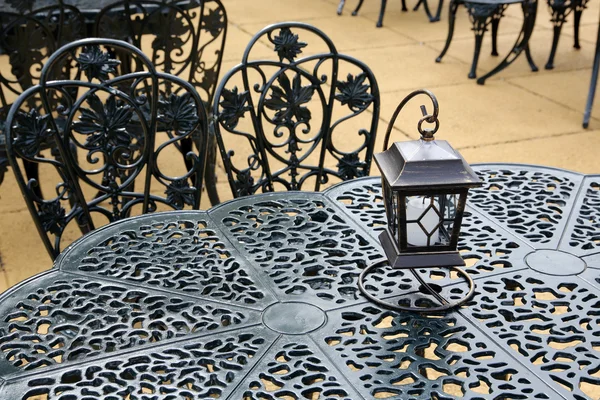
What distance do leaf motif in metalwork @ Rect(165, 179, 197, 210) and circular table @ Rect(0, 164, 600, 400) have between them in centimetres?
32

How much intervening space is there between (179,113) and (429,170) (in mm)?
1306

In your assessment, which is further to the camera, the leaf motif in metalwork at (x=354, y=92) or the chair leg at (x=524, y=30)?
the chair leg at (x=524, y=30)

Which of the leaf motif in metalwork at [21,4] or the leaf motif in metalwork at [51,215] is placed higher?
the leaf motif in metalwork at [21,4]

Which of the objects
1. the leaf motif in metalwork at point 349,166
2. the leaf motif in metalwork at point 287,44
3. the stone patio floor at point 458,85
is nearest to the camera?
the leaf motif in metalwork at point 287,44

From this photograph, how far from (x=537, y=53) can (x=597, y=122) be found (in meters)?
1.94

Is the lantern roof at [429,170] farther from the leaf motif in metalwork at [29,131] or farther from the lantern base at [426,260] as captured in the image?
the leaf motif in metalwork at [29,131]

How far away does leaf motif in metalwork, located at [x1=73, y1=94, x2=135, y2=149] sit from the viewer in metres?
2.77

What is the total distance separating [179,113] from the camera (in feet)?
9.59

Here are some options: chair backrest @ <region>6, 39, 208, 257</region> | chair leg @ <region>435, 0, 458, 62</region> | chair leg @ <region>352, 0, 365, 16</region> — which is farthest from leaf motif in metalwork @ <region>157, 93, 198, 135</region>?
chair leg @ <region>352, 0, 365, 16</region>

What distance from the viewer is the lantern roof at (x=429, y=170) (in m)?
1.88

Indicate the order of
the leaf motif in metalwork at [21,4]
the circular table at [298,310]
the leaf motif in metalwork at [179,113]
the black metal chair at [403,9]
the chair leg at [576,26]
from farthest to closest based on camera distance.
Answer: the black metal chair at [403,9] < the chair leg at [576,26] < the leaf motif in metalwork at [21,4] < the leaf motif in metalwork at [179,113] < the circular table at [298,310]

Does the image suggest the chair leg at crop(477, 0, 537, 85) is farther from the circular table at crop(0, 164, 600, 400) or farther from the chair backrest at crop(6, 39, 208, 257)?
the chair backrest at crop(6, 39, 208, 257)

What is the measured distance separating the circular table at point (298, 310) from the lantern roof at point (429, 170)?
39 cm

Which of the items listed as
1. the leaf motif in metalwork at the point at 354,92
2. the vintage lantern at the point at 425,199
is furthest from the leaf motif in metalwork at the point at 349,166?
the vintage lantern at the point at 425,199
